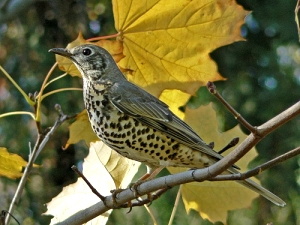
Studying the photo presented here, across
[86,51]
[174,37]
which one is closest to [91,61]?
[86,51]

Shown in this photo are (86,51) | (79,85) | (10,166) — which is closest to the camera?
(10,166)

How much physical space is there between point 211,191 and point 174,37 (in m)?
0.33

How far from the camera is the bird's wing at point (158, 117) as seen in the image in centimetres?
148

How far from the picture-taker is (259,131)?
869 millimetres

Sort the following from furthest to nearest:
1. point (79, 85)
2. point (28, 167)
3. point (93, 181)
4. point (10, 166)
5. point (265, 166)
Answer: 1. point (79, 85)
2. point (93, 181)
3. point (10, 166)
4. point (28, 167)
5. point (265, 166)

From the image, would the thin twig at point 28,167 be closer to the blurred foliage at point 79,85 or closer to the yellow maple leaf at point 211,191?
the yellow maple leaf at point 211,191

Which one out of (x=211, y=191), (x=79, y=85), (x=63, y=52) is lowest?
(x=211, y=191)

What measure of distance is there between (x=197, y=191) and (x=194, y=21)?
36 centimetres

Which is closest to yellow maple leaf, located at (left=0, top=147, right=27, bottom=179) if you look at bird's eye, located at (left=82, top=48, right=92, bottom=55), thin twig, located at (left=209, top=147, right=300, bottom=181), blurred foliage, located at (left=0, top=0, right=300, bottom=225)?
bird's eye, located at (left=82, top=48, right=92, bottom=55)

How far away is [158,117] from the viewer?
Answer: 151 cm

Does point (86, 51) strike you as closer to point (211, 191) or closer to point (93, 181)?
point (93, 181)

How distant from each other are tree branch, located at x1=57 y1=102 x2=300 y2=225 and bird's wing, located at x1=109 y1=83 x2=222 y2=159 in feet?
0.94

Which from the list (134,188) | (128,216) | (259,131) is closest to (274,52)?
(128,216)

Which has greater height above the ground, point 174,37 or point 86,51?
point 86,51
